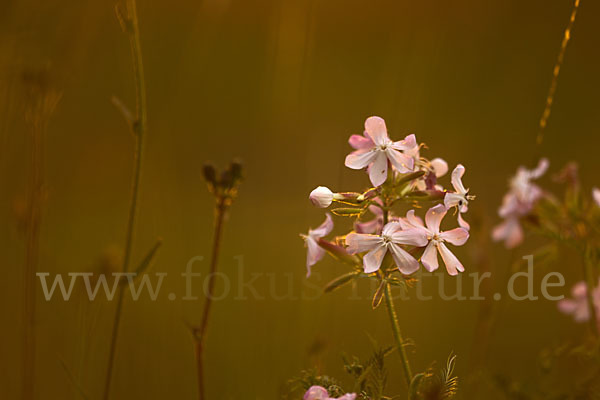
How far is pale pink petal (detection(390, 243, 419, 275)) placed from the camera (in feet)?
2.53

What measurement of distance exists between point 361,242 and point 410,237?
0.07 metres

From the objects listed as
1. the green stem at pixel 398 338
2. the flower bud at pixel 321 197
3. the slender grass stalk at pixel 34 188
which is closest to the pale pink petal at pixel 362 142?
the flower bud at pixel 321 197

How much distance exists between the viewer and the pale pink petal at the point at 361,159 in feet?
2.77

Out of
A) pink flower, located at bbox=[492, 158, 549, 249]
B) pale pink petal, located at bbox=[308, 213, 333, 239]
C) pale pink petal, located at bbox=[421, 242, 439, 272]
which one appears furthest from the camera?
pink flower, located at bbox=[492, 158, 549, 249]

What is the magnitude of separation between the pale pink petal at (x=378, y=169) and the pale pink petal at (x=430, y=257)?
4.6 inches

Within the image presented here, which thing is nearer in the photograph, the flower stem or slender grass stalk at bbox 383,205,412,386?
slender grass stalk at bbox 383,205,412,386

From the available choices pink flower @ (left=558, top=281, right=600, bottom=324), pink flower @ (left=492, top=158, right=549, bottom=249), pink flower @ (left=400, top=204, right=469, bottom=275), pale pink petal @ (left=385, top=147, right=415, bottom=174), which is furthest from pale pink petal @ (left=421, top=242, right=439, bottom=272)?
pink flower @ (left=558, top=281, right=600, bottom=324)

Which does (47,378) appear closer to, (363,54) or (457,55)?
(457,55)

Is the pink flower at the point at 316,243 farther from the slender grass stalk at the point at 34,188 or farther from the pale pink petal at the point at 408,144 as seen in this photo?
the slender grass stalk at the point at 34,188

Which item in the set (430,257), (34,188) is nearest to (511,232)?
(430,257)

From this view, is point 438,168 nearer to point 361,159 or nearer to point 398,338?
point 361,159

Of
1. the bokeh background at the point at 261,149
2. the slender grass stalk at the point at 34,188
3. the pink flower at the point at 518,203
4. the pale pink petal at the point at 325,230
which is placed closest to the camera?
the pale pink petal at the point at 325,230

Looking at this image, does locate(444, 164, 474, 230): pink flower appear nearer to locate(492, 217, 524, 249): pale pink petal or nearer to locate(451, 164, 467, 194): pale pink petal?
locate(451, 164, 467, 194): pale pink petal

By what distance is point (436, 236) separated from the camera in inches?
32.4
